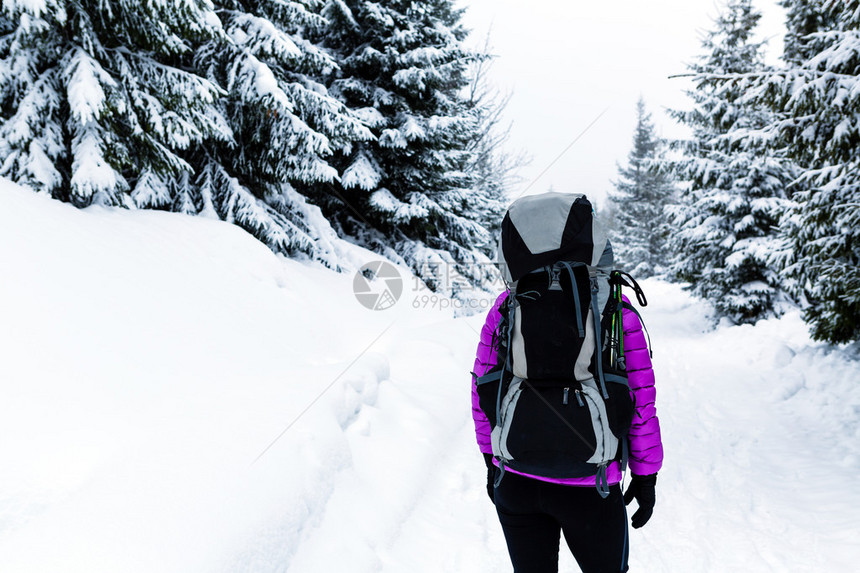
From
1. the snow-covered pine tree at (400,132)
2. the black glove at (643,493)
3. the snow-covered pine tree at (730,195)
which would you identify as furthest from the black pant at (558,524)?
the snow-covered pine tree at (730,195)

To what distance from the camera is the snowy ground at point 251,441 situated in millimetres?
2320

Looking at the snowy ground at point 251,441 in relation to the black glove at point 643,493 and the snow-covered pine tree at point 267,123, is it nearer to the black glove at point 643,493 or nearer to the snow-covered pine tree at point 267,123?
the black glove at point 643,493

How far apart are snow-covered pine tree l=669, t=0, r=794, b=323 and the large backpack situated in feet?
38.9

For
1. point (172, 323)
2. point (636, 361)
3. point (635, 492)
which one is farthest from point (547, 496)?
point (172, 323)

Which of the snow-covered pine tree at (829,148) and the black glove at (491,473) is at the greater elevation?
the snow-covered pine tree at (829,148)

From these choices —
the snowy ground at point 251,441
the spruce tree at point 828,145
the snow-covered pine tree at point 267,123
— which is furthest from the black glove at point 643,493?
the snow-covered pine tree at point 267,123

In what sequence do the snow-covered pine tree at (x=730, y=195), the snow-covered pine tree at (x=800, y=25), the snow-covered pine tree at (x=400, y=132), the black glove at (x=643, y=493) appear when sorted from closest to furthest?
the black glove at (x=643, y=493) → the snow-covered pine tree at (x=800, y=25) → the snow-covered pine tree at (x=400, y=132) → the snow-covered pine tree at (x=730, y=195)

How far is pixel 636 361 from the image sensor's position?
185cm

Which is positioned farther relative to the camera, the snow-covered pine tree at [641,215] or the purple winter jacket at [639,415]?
the snow-covered pine tree at [641,215]

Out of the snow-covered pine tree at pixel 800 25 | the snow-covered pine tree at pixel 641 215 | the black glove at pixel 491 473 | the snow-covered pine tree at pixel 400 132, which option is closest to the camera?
the black glove at pixel 491 473

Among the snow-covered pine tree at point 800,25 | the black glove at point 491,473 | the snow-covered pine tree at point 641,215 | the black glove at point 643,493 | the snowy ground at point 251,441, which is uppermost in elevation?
the snow-covered pine tree at point 800,25

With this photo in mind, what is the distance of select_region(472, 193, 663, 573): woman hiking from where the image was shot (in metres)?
1.78

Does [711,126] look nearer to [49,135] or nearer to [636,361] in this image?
[636,361]

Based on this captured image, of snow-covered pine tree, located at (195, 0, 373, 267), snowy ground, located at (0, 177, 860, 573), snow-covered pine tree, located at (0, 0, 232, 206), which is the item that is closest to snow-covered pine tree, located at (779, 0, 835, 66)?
snowy ground, located at (0, 177, 860, 573)
